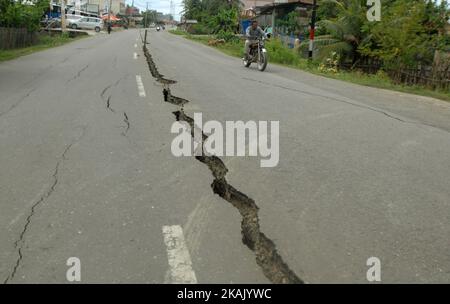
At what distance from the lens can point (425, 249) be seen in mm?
3430

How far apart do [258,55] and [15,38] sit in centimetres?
1492

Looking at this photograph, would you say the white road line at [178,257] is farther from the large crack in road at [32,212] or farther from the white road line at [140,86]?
the white road line at [140,86]

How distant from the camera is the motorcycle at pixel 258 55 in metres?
15.5

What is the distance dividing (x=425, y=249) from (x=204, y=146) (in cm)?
307

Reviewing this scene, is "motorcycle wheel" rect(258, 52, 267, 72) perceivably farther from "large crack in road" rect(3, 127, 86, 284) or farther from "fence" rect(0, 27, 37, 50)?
"fence" rect(0, 27, 37, 50)

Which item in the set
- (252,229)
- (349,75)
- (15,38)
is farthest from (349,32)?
(252,229)

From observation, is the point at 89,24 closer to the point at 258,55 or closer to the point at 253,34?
the point at 253,34

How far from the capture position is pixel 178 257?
3172mm

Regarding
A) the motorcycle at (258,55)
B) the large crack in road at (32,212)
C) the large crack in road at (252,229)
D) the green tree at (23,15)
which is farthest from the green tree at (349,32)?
the green tree at (23,15)

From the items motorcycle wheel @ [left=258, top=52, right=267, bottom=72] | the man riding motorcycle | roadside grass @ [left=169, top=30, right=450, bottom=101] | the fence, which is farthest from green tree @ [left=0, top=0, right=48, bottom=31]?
motorcycle wheel @ [left=258, top=52, right=267, bottom=72]

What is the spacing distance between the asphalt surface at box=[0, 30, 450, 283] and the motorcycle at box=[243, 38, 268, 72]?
688 centimetres

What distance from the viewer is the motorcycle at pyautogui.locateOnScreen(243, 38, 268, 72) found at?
1547cm
